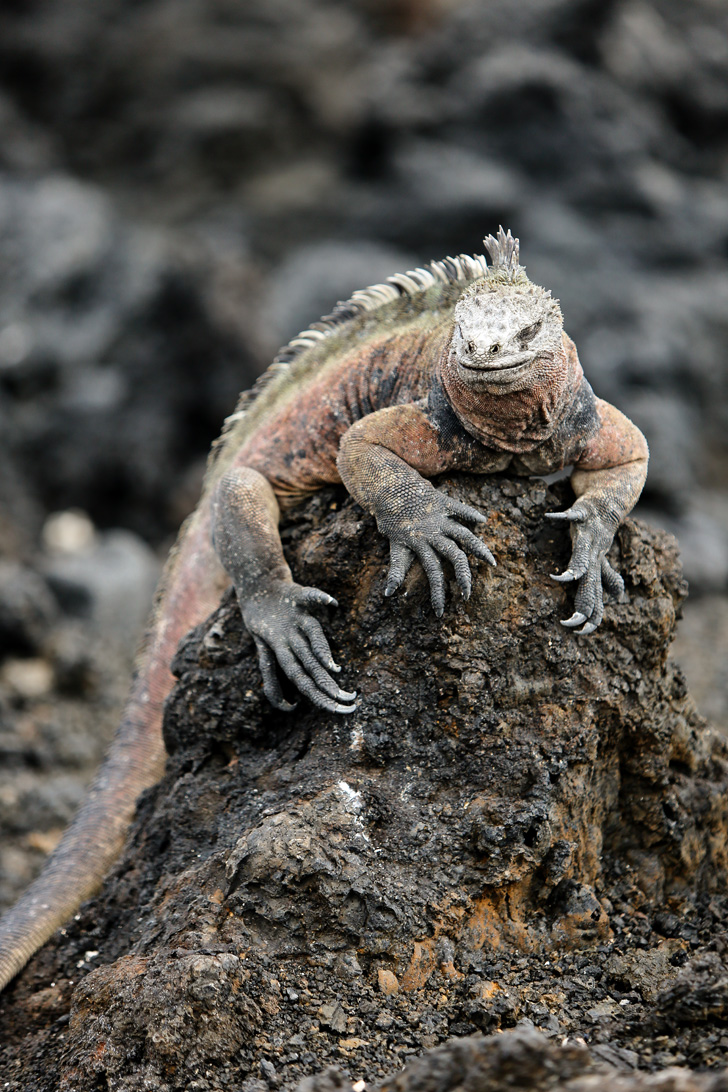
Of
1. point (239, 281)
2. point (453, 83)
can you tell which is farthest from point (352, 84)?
point (239, 281)

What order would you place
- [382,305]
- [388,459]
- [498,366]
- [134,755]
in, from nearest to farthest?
1. [498,366]
2. [388,459]
3. [382,305]
4. [134,755]

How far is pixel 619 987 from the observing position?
2955 millimetres

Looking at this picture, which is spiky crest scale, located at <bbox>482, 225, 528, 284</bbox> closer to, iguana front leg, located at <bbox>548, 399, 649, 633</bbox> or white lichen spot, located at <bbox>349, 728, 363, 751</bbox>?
iguana front leg, located at <bbox>548, 399, 649, 633</bbox>

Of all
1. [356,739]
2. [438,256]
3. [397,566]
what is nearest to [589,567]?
[397,566]

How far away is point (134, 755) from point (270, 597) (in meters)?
1.42

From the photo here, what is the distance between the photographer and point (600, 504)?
3311 millimetres

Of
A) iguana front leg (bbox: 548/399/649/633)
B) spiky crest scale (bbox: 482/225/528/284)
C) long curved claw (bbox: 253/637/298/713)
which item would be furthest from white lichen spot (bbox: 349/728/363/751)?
spiky crest scale (bbox: 482/225/528/284)

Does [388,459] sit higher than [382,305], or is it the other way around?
[382,305]

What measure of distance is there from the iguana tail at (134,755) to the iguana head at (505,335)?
1811mm

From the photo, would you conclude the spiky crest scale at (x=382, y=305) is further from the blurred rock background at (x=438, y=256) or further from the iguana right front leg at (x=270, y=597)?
the blurred rock background at (x=438, y=256)

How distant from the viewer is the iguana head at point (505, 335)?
2.96 m

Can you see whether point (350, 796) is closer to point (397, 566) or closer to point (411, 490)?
point (397, 566)

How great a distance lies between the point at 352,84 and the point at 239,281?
6.17m

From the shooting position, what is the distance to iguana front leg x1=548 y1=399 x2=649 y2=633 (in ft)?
10.4
